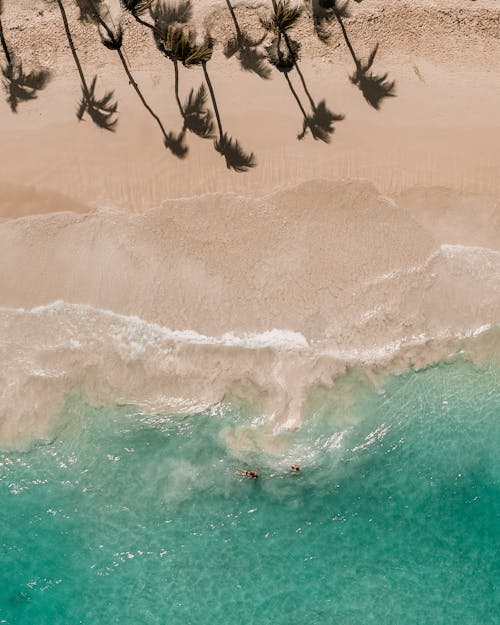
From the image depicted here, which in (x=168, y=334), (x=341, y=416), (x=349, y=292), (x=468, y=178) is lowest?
(x=341, y=416)

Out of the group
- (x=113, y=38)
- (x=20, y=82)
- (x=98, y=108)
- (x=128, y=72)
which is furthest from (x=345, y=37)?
(x=20, y=82)

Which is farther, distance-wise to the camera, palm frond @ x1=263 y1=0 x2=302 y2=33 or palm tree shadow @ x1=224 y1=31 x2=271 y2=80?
palm tree shadow @ x1=224 y1=31 x2=271 y2=80

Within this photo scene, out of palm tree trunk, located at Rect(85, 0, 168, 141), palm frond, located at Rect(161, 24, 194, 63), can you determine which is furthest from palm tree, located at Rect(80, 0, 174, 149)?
palm frond, located at Rect(161, 24, 194, 63)

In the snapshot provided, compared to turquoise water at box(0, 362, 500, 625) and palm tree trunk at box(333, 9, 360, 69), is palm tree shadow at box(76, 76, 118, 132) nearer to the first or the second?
palm tree trunk at box(333, 9, 360, 69)

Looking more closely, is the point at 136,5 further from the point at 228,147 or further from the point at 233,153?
the point at 233,153

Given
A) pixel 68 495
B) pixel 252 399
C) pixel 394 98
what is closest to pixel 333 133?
pixel 394 98

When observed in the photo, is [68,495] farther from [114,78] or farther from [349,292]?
[114,78]

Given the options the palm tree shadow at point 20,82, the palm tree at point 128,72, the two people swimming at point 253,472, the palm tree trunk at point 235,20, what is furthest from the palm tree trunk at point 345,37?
the two people swimming at point 253,472
